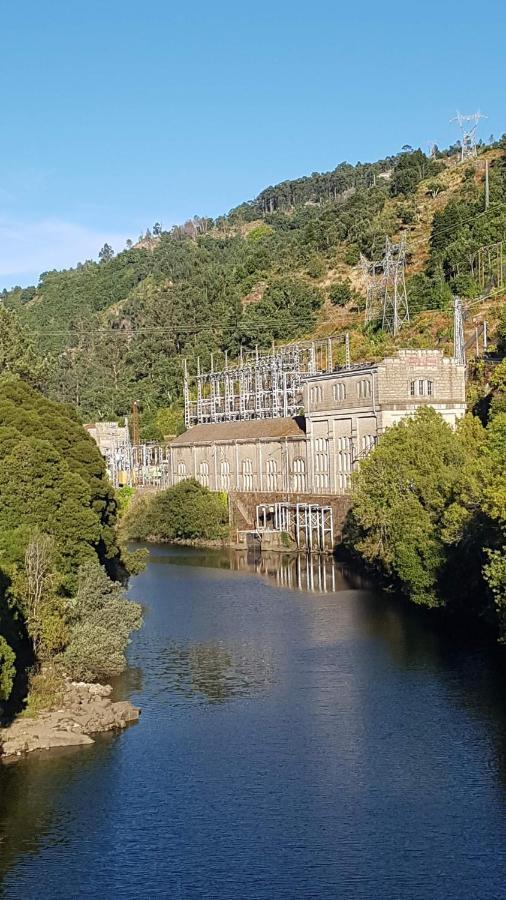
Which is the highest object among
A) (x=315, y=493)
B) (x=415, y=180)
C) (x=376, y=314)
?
(x=415, y=180)

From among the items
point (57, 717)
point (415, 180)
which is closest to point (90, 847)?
point (57, 717)

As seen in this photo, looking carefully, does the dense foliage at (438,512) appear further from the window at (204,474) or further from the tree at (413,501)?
the window at (204,474)

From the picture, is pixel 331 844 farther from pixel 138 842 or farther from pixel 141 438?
pixel 141 438

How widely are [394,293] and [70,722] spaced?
59.7 m

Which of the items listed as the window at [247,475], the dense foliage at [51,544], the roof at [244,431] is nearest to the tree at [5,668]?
the dense foliage at [51,544]

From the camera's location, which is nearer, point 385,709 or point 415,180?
point 385,709

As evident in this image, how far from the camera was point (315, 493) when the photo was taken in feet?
228

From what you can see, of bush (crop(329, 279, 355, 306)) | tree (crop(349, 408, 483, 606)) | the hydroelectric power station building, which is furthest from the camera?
bush (crop(329, 279, 355, 306))

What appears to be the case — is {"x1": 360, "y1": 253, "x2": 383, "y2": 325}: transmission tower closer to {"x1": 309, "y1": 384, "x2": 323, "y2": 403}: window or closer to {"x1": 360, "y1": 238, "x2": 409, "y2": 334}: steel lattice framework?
{"x1": 360, "y1": 238, "x2": 409, "y2": 334}: steel lattice framework

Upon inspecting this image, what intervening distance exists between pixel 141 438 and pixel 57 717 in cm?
7361

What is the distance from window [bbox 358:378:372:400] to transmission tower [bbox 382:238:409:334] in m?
18.8

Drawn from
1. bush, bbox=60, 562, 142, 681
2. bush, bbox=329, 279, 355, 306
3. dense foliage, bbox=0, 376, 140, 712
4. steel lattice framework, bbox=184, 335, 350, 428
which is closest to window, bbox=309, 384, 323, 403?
steel lattice framework, bbox=184, 335, 350, 428

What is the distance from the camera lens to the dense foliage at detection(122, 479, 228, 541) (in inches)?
2928

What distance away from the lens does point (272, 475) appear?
75.3m
